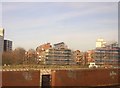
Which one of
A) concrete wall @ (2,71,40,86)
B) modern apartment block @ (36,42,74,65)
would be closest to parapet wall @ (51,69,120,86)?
concrete wall @ (2,71,40,86)

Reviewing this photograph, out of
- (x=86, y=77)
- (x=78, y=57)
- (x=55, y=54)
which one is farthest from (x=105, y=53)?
(x=86, y=77)

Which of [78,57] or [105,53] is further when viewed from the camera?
[78,57]

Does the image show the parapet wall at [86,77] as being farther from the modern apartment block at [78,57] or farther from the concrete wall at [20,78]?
the modern apartment block at [78,57]

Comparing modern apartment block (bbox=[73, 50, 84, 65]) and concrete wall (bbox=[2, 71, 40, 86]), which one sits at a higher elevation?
modern apartment block (bbox=[73, 50, 84, 65])

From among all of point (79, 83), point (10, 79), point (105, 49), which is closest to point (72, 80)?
point (79, 83)

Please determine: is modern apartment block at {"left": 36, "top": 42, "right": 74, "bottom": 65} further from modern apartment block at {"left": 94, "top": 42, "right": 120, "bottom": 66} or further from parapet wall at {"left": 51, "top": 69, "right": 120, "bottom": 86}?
parapet wall at {"left": 51, "top": 69, "right": 120, "bottom": 86}

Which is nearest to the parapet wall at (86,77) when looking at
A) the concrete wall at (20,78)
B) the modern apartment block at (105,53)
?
the concrete wall at (20,78)

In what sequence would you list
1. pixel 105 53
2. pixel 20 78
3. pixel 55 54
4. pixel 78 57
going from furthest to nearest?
pixel 55 54 < pixel 78 57 < pixel 105 53 < pixel 20 78

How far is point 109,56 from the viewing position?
19219 mm

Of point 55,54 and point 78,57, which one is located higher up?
point 55,54

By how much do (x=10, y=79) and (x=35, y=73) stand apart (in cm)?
76

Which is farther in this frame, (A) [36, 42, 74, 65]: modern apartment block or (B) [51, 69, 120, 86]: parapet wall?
(A) [36, 42, 74, 65]: modern apartment block

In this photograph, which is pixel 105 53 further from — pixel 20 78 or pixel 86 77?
pixel 20 78

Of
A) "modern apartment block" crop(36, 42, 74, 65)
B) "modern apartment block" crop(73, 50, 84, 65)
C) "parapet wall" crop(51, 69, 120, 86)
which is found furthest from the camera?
"modern apartment block" crop(36, 42, 74, 65)
